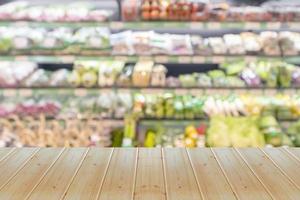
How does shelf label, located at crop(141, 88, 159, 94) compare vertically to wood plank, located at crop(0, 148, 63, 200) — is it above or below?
below

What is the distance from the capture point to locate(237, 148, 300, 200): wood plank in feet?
5.57

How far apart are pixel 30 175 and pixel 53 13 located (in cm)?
265

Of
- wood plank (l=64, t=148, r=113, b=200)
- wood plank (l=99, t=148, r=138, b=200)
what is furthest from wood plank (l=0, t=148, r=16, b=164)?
wood plank (l=99, t=148, r=138, b=200)

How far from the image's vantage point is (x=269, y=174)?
75.7 inches

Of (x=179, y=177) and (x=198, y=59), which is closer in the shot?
(x=179, y=177)

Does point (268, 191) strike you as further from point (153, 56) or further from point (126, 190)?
point (153, 56)

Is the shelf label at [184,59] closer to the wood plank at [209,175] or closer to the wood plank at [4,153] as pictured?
the wood plank at [209,175]

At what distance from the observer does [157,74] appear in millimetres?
4359

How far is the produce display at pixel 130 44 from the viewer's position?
4328mm

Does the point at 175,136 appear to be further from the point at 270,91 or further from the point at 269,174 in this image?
the point at 269,174

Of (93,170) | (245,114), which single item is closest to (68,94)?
(245,114)

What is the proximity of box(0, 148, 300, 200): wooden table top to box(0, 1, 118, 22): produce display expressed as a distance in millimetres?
2170

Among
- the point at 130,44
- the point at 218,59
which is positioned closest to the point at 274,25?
the point at 218,59

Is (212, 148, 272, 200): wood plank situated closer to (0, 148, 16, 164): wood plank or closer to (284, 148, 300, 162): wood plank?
(284, 148, 300, 162): wood plank
